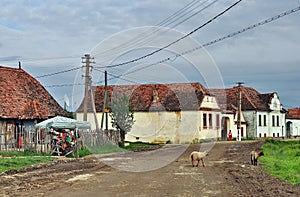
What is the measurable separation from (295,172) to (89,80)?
18679 millimetres

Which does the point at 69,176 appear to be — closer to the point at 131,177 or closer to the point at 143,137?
the point at 131,177

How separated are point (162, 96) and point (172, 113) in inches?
116

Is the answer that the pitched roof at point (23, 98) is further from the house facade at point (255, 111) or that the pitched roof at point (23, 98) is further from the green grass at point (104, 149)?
the house facade at point (255, 111)

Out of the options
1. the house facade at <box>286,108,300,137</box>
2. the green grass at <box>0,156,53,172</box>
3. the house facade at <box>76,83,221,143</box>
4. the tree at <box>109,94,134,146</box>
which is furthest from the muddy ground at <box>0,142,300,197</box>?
the house facade at <box>286,108,300,137</box>

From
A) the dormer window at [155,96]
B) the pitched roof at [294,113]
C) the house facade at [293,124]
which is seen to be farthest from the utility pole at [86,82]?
the pitched roof at [294,113]

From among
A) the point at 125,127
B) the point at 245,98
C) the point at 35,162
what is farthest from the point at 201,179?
the point at 245,98

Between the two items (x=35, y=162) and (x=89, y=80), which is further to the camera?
(x=89, y=80)

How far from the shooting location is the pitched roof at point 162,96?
5101cm

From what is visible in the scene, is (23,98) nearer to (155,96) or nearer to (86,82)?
(86,82)

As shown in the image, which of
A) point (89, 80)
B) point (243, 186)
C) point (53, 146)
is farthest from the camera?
point (89, 80)

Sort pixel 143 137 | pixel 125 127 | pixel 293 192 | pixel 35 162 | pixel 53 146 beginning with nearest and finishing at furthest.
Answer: pixel 293 192, pixel 35 162, pixel 53 146, pixel 125 127, pixel 143 137

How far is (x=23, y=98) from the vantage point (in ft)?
119

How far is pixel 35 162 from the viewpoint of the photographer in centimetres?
2362

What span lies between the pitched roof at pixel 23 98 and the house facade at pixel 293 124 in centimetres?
4837
